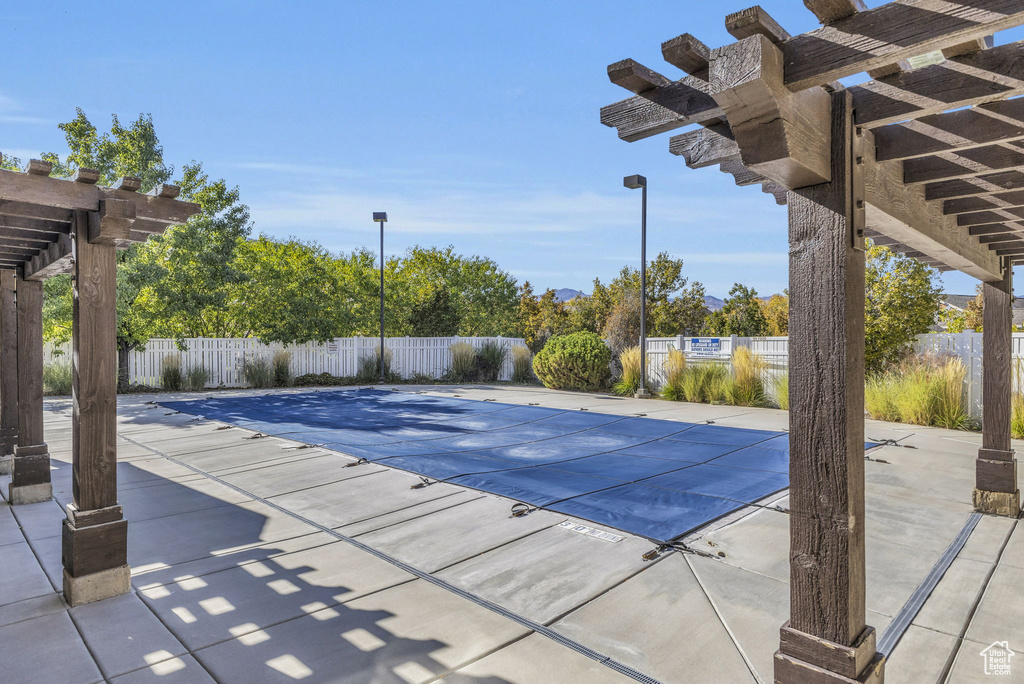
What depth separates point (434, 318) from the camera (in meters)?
19.3

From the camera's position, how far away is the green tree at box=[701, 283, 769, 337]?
17.3 m

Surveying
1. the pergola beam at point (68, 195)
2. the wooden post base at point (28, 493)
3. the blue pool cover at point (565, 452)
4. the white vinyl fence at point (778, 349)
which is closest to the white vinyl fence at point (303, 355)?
the blue pool cover at point (565, 452)

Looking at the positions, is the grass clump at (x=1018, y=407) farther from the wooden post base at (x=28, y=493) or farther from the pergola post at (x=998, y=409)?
the wooden post base at (x=28, y=493)

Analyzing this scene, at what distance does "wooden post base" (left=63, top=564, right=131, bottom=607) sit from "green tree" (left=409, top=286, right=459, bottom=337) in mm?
16553

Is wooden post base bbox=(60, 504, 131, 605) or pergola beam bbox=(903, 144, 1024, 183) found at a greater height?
pergola beam bbox=(903, 144, 1024, 183)

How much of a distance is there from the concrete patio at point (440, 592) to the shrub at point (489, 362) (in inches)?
464

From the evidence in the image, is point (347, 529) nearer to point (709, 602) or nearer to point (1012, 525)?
point (709, 602)

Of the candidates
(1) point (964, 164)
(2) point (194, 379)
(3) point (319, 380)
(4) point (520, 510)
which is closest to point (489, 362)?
(3) point (319, 380)

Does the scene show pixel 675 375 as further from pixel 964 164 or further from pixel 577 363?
pixel 964 164

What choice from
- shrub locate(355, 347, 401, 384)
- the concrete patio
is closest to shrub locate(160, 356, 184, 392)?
shrub locate(355, 347, 401, 384)

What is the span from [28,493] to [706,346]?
1086 cm

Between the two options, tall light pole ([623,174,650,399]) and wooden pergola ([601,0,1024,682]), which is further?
tall light pole ([623,174,650,399])

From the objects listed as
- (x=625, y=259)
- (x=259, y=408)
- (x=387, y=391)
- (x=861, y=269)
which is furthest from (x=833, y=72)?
(x=625, y=259)

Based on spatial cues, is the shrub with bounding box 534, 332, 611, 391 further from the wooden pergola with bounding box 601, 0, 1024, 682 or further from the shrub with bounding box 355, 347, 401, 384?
the wooden pergola with bounding box 601, 0, 1024, 682
